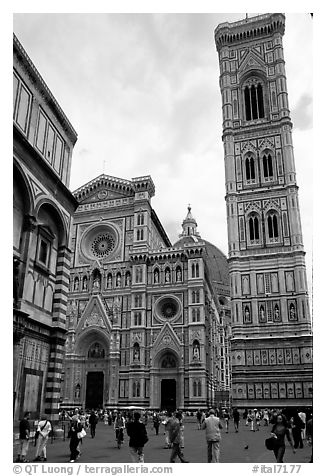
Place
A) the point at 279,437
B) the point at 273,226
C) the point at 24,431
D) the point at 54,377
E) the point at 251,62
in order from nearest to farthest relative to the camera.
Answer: the point at 279,437, the point at 24,431, the point at 54,377, the point at 273,226, the point at 251,62

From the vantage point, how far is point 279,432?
10.0 meters

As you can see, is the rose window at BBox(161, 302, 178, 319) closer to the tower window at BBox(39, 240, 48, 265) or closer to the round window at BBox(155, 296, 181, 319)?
the round window at BBox(155, 296, 181, 319)

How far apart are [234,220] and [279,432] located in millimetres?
37410

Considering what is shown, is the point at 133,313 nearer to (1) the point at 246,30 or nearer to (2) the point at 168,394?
(2) the point at 168,394

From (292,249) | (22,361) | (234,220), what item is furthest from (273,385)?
(22,361)

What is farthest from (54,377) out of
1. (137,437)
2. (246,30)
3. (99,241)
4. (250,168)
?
(246,30)

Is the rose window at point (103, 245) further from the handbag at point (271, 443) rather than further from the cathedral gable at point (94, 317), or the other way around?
the handbag at point (271, 443)

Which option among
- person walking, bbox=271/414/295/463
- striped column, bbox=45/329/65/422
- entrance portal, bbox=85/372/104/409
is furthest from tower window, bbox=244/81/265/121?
person walking, bbox=271/414/295/463

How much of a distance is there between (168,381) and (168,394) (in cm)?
124

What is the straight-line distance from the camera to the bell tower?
40031mm

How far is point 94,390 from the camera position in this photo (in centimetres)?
4384

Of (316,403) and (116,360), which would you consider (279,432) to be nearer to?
(316,403)

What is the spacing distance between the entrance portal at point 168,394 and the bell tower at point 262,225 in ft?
20.7

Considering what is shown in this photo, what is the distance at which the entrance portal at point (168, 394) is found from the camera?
138 ft
